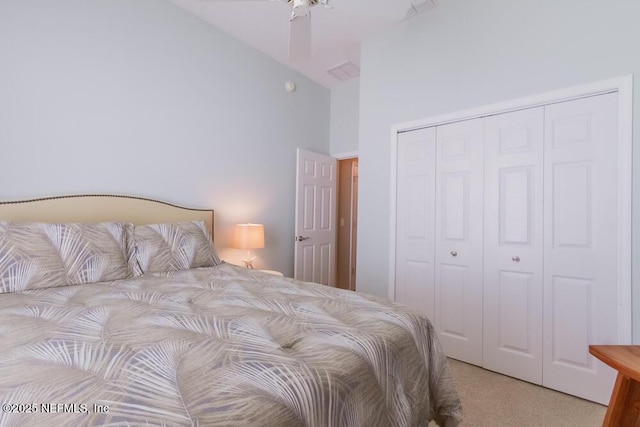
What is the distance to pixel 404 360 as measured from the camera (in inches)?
44.0

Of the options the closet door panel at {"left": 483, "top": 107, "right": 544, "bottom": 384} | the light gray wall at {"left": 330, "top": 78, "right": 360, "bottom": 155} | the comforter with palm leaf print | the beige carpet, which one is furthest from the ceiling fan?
the beige carpet

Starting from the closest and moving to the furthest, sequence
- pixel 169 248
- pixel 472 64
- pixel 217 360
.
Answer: pixel 217 360, pixel 169 248, pixel 472 64

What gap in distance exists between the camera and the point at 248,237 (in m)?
3.01

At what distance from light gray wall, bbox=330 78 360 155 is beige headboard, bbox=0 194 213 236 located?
6.86ft

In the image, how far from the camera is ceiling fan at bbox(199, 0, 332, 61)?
181 cm

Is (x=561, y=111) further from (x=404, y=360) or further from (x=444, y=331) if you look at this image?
(x=404, y=360)

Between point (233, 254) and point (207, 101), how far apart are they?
4.89 feet

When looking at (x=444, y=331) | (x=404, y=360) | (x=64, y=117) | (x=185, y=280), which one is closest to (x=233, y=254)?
(x=185, y=280)

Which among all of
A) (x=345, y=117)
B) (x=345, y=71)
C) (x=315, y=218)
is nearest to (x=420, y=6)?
(x=345, y=71)

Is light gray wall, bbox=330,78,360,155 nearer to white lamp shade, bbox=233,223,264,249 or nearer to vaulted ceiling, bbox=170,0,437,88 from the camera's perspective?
vaulted ceiling, bbox=170,0,437,88

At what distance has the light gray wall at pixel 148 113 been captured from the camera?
80.5 inches

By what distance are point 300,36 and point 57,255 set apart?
187cm

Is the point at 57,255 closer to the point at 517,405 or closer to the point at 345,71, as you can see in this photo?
the point at 517,405

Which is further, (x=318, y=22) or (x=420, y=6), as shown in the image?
(x=318, y=22)
